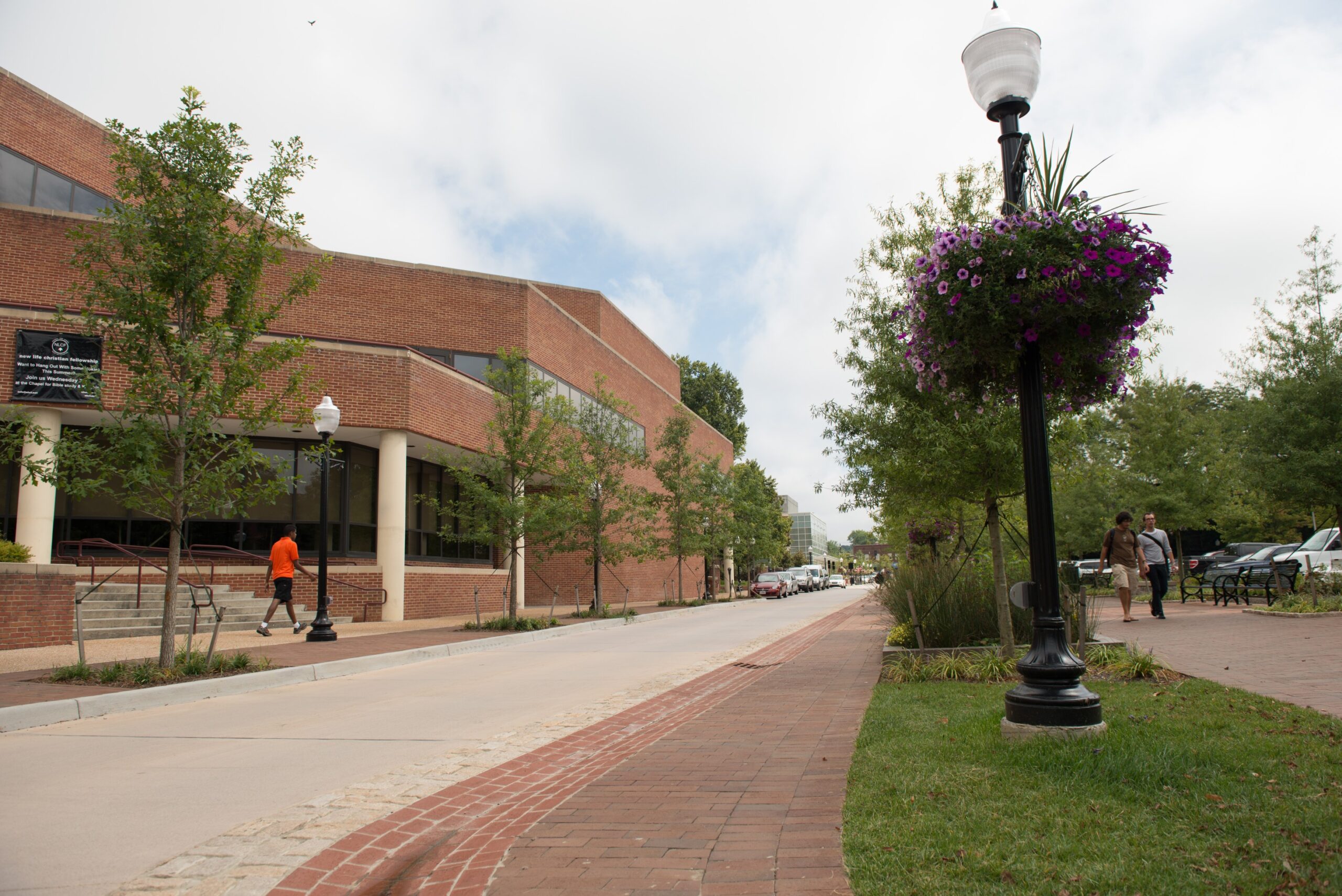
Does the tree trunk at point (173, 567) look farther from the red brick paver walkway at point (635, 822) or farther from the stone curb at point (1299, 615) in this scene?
the stone curb at point (1299, 615)

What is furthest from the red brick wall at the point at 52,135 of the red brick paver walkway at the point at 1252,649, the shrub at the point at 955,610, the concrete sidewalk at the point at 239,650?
the red brick paver walkway at the point at 1252,649

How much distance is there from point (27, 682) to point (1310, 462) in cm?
2088

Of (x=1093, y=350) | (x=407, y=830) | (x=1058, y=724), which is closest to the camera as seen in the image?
(x=407, y=830)

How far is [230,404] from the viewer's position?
10.7 meters

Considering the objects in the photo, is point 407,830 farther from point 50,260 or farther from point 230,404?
point 50,260

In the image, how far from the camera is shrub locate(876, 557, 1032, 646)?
10383mm

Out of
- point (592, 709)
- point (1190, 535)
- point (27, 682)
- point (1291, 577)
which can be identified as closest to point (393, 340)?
point (27, 682)

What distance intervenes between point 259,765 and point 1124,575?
13.0 m

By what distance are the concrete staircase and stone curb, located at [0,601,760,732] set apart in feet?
13.5

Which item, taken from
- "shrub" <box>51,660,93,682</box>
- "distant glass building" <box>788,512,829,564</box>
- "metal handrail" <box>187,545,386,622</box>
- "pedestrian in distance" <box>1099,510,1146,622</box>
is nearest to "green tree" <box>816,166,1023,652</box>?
"pedestrian in distance" <box>1099,510,1146,622</box>

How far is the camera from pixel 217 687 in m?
9.75

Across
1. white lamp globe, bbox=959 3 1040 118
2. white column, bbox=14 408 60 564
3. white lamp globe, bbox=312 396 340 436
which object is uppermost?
white lamp globe, bbox=959 3 1040 118

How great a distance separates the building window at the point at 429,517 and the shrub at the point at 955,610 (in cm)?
1599

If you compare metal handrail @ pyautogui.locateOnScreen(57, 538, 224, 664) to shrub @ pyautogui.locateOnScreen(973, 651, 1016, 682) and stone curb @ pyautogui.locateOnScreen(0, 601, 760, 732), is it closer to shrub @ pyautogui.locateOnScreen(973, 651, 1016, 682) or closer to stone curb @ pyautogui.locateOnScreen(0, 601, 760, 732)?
stone curb @ pyautogui.locateOnScreen(0, 601, 760, 732)
